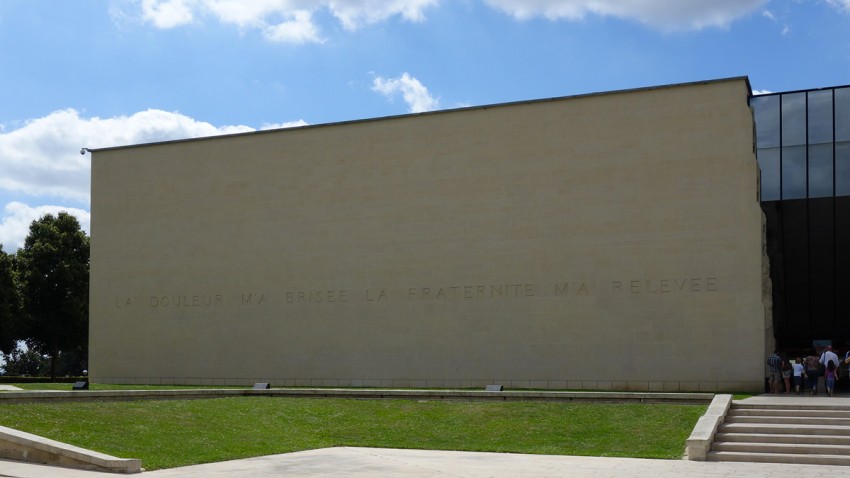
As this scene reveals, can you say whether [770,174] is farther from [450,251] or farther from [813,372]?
[450,251]

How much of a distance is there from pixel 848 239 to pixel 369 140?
1511 cm

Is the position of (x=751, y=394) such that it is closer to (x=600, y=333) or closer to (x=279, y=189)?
(x=600, y=333)

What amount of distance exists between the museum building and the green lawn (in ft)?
18.8

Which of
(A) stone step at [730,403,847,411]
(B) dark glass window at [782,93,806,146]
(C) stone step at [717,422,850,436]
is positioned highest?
(B) dark glass window at [782,93,806,146]

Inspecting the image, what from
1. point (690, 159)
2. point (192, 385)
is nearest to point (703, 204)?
point (690, 159)

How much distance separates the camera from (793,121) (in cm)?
2548

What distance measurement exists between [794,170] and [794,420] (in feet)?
32.8

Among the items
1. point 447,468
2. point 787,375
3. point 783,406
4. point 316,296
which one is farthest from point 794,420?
point 316,296

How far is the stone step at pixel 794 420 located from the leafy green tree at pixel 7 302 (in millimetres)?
34375

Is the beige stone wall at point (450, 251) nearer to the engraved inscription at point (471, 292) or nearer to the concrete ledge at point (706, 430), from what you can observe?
the engraved inscription at point (471, 292)

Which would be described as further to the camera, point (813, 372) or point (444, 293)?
point (444, 293)

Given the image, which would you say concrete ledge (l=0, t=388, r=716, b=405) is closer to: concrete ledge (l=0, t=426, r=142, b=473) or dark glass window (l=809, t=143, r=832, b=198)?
concrete ledge (l=0, t=426, r=142, b=473)

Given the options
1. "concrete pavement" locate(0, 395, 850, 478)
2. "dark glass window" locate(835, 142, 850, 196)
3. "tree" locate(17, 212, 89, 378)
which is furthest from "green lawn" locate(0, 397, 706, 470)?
"tree" locate(17, 212, 89, 378)

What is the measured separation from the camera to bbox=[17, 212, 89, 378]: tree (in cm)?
4431
